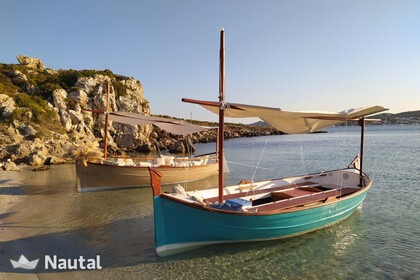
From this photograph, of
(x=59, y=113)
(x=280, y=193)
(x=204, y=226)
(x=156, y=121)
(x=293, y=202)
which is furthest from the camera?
(x=59, y=113)

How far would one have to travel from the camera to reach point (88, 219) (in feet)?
38.7

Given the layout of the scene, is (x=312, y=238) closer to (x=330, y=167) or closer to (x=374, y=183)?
(x=374, y=183)

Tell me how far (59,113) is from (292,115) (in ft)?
123

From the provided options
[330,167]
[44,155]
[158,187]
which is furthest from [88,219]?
[330,167]

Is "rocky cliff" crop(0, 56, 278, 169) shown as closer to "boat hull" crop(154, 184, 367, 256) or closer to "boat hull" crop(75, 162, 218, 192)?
"boat hull" crop(75, 162, 218, 192)

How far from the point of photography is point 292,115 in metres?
9.66

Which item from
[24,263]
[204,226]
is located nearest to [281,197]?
[204,226]

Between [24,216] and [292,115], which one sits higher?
[292,115]

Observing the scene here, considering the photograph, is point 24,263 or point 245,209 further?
point 245,209

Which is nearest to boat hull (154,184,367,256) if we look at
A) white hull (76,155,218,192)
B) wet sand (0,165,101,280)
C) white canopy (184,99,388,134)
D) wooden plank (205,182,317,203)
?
wooden plank (205,182,317,203)

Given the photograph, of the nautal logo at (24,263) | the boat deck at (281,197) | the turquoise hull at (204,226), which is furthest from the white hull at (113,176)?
the turquoise hull at (204,226)

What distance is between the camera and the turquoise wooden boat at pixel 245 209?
8.11 m

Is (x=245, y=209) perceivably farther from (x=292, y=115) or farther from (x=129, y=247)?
(x=129, y=247)

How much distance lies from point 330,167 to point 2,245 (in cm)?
2409
